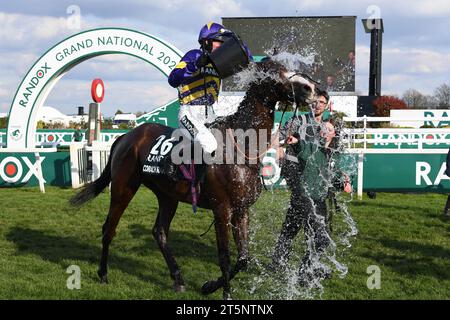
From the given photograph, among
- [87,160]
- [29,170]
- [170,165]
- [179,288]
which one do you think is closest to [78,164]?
[87,160]

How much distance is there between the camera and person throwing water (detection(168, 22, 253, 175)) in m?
4.33

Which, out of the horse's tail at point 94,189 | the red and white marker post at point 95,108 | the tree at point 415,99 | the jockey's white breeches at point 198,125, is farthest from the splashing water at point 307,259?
the tree at point 415,99

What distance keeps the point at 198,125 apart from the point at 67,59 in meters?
8.68

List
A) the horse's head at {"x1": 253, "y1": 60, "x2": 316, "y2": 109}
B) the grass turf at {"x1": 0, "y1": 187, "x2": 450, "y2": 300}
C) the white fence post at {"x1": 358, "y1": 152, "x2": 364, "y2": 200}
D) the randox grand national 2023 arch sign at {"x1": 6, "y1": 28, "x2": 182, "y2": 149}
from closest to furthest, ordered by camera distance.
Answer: the horse's head at {"x1": 253, "y1": 60, "x2": 316, "y2": 109} → the grass turf at {"x1": 0, "y1": 187, "x2": 450, "y2": 300} → the white fence post at {"x1": 358, "y1": 152, "x2": 364, "y2": 200} → the randox grand national 2023 arch sign at {"x1": 6, "y1": 28, "x2": 182, "y2": 149}

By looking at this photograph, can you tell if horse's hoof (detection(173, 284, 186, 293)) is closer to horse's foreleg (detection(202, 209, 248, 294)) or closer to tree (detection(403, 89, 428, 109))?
horse's foreleg (detection(202, 209, 248, 294))

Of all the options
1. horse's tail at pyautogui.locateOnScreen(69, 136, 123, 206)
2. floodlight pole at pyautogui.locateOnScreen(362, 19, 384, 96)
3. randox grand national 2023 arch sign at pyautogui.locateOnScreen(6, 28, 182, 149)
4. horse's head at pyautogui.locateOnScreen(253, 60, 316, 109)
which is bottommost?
horse's tail at pyautogui.locateOnScreen(69, 136, 123, 206)

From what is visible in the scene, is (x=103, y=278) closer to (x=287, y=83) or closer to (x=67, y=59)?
(x=287, y=83)

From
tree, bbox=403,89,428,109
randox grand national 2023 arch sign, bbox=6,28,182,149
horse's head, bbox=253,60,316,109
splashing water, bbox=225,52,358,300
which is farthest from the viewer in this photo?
tree, bbox=403,89,428,109

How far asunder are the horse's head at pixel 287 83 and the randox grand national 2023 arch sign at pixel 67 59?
296 inches

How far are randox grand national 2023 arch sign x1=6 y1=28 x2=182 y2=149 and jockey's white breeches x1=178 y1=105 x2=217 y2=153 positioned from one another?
23.3 feet

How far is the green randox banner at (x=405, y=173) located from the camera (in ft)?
33.2

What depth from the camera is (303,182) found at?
485 cm

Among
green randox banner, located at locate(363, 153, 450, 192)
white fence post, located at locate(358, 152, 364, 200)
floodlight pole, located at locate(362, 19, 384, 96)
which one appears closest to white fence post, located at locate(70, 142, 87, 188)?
white fence post, located at locate(358, 152, 364, 200)

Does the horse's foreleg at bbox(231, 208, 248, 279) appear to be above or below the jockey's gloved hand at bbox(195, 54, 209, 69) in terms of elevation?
below
